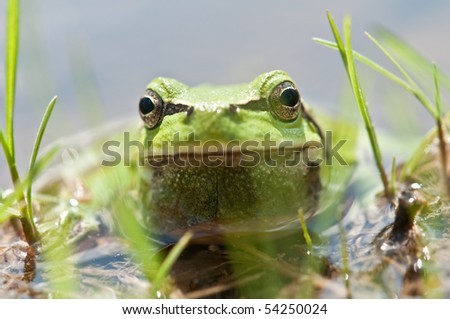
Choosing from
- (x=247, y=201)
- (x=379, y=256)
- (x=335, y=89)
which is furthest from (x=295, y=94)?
(x=335, y=89)

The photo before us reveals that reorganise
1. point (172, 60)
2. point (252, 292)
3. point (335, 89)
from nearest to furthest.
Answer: point (252, 292), point (335, 89), point (172, 60)

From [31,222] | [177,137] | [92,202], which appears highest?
[177,137]

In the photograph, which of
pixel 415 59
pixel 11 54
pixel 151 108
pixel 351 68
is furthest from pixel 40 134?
pixel 415 59

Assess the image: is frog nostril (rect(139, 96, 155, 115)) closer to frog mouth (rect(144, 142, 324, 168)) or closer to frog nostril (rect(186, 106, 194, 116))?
frog mouth (rect(144, 142, 324, 168))

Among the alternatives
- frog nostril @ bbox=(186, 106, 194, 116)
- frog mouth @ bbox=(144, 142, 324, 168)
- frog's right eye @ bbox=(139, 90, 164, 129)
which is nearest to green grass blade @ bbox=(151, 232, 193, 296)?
frog mouth @ bbox=(144, 142, 324, 168)

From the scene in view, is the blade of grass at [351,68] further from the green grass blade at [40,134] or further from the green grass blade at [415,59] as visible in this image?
the green grass blade at [40,134]

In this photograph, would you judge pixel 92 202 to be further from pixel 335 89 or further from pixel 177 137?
pixel 335 89
